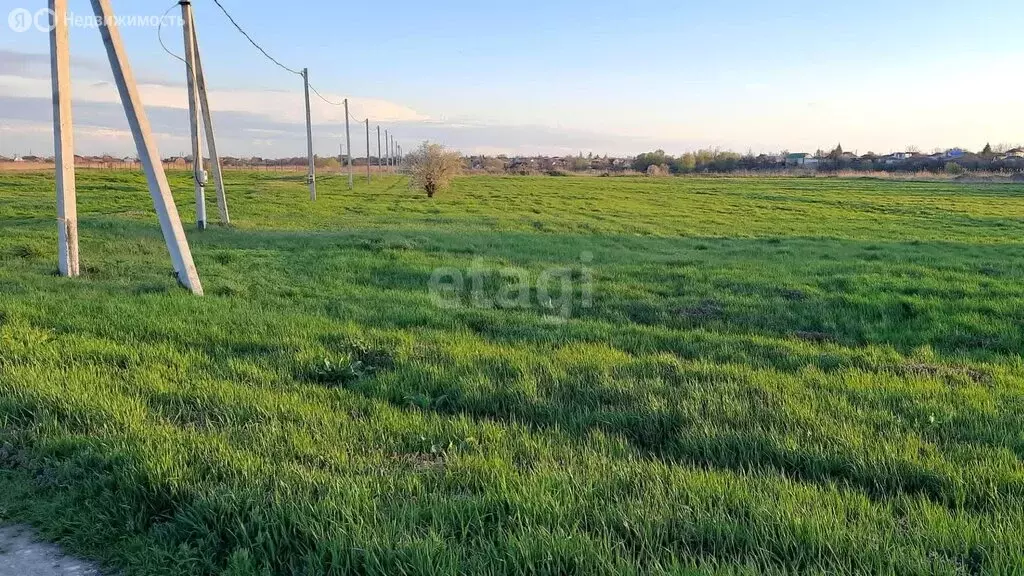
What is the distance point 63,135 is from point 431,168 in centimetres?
3257

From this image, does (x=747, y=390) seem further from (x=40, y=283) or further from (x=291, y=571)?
(x=40, y=283)

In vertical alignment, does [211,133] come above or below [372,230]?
above

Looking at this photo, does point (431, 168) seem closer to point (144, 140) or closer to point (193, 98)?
point (193, 98)

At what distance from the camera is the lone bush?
136ft

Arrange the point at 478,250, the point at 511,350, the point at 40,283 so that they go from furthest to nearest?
the point at 478,250, the point at 40,283, the point at 511,350

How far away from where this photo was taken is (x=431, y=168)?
1624 inches

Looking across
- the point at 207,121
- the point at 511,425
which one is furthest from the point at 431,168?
the point at 511,425

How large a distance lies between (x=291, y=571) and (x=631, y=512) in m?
1.51

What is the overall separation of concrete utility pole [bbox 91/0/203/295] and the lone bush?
33.1 m

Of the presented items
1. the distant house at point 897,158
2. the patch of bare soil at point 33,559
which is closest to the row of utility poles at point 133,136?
the patch of bare soil at point 33,559

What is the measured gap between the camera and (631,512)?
2.97m

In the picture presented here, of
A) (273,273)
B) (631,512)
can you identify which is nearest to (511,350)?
(631,512)

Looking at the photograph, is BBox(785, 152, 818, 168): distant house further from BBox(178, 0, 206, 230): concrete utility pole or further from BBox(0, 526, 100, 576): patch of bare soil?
BBox(0, 526, 100, 576): patch of bare soil

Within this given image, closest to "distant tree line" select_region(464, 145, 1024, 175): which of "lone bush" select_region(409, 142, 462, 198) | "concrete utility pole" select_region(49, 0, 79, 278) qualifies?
"lone bush" select_region(409, 142, 462, 198)
